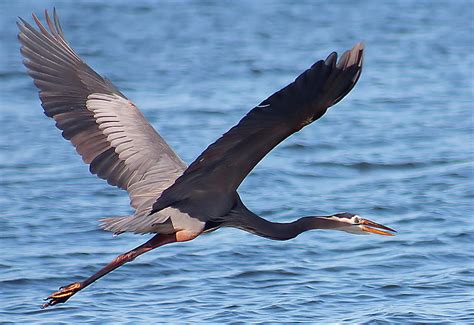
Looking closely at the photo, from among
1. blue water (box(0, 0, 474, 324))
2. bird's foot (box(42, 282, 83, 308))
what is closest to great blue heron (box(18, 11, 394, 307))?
bird's foot (box(42, 282, 83, 308))

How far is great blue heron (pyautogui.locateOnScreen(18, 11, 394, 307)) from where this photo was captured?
641 cm

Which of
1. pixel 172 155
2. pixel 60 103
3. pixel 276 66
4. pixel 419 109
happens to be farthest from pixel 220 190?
pixel 276 66

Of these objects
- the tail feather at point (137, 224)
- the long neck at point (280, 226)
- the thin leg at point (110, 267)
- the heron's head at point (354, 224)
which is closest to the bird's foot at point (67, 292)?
the thin leg at point (110, 267)

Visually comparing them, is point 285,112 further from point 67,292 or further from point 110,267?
point 67,292

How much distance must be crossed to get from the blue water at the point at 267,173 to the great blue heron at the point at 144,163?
0.80 metres

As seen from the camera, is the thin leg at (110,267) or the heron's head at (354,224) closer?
the thin leg at (110,267)

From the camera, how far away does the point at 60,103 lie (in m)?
7.38

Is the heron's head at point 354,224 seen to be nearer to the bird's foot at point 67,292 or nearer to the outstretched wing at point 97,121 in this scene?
the outstretched wing at point 97,121

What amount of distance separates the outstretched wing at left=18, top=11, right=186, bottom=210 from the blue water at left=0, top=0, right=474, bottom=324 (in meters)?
1.01

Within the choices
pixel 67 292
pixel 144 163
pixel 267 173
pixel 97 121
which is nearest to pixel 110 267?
pixel 67 292

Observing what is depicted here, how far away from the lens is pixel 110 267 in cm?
682

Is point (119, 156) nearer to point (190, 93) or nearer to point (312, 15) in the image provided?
point (190, 93)

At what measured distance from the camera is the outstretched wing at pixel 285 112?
5.63m

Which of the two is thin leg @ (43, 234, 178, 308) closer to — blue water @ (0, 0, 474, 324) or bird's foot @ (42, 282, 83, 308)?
bird's foot @ (42, 282, 83, 308)
